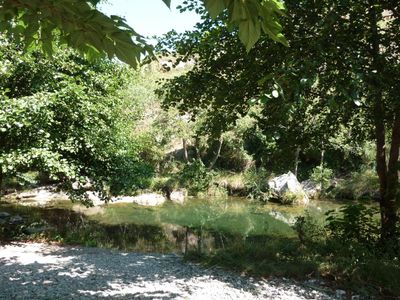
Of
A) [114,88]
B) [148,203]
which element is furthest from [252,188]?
[114,88]

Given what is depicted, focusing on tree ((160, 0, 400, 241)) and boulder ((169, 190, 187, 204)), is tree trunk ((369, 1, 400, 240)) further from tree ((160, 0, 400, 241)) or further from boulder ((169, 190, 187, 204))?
boulder ((169, 190, 187, 204))

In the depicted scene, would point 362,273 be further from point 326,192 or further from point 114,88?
point 326,192

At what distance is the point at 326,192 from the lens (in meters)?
26.4

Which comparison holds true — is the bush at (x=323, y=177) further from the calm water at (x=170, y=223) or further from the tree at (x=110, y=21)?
the tree at (x=110, y=21)

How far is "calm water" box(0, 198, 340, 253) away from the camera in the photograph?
40.9 feet

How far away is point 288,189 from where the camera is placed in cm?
2383

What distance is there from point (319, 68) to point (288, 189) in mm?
18927

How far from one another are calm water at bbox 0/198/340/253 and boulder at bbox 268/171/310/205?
2.57 ft

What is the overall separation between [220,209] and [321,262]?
14616 millimetres

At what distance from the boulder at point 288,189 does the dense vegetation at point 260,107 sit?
29.1ft

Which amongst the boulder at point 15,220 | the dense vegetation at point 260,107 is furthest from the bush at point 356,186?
the boulder at point 15,220

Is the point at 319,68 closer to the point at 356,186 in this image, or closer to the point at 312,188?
the point at 356,186

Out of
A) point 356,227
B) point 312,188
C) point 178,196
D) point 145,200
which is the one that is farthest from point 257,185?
point 356,227

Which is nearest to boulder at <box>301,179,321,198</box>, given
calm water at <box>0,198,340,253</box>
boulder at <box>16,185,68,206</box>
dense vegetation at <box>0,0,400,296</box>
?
calm water at <box>0,198,340,253</box>
